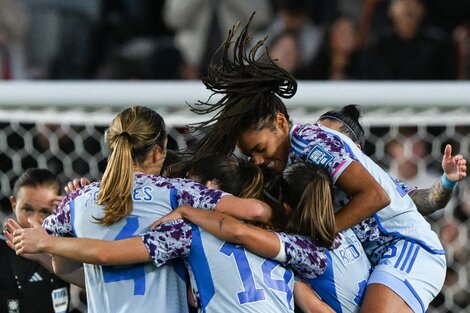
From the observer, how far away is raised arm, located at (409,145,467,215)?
3850 millimetres

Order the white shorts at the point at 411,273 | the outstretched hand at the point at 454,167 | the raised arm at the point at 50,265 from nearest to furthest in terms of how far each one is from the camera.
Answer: the raised arm at the point at 50,265 < the white shorts at the point at 411,273 < the outstretched hand at the point at 454,167

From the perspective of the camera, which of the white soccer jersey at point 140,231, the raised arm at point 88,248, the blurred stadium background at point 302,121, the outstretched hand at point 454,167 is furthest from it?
the blurred stadium background at point 302,121

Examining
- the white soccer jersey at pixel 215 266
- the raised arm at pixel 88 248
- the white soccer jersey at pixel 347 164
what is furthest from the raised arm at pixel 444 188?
the raised arm at pixel 88 248

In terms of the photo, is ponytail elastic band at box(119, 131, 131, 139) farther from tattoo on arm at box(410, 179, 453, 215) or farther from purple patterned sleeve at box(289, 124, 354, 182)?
tattoo on arm at box(410, 179, 453, 215)

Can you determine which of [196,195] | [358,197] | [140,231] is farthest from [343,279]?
[140,231]

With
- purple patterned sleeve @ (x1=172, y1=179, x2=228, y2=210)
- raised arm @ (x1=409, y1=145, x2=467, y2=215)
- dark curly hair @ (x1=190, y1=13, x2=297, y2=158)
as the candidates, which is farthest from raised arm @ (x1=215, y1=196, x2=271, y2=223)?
raised arm @ (x1=409, y1=145, x2=467, y2=215)

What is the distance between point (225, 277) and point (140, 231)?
0.30 m

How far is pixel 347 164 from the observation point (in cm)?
344

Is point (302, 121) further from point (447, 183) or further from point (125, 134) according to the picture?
point (125, 134)

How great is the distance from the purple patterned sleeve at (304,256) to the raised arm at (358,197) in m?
0.11

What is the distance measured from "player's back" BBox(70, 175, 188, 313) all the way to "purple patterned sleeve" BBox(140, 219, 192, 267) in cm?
7

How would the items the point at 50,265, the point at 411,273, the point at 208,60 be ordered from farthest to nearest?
the point at 208,60 → the point at 50,265 → the point at 411,273

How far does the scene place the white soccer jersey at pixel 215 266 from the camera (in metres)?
3.24

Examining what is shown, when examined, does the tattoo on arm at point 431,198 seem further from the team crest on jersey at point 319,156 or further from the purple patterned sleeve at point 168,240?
the purple patterned sleeve at point 168,240
